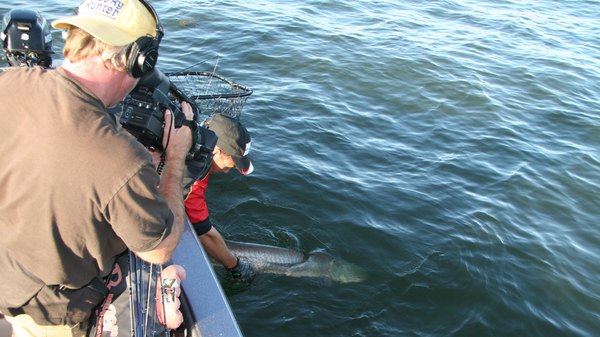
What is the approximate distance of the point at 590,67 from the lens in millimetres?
12711

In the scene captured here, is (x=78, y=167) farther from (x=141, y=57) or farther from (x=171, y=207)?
(x=171, y=207)

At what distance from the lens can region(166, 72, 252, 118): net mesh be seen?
6.09m

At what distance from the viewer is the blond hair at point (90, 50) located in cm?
219

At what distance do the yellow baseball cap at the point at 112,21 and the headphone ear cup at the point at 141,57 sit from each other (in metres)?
0.03

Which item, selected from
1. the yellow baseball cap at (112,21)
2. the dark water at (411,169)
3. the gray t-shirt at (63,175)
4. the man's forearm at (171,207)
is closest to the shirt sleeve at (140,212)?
the gray t-shirt at (63,175)

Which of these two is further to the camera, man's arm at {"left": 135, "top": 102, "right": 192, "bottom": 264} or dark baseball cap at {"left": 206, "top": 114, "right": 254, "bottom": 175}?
dark baseball cap at {"left": 206, "top": 114, "right": 254, "bottom": 175}

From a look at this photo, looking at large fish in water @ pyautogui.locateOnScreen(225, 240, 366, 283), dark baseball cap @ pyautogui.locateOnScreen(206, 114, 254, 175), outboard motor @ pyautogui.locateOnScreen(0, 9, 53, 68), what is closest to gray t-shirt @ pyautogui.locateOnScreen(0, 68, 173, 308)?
dark baseball cap @ pyautogui.locateOnScreen(206, 114, 254, 175)

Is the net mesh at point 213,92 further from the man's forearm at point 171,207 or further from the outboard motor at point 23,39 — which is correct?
the man's forearm at point 171,207

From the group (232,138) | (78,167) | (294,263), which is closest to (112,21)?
(78,167)

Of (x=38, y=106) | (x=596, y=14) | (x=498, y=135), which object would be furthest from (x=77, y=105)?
(x=596, y=14)

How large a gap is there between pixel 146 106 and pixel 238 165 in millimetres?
2112

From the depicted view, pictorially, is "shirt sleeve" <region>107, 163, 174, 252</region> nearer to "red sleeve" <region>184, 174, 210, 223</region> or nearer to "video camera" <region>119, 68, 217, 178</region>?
"video camera" <region>119, 68, 217, 178</region>

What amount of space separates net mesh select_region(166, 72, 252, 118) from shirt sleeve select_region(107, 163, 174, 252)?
3401 millimetres

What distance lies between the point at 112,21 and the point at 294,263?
428cm
